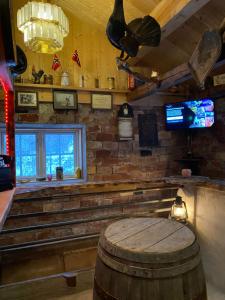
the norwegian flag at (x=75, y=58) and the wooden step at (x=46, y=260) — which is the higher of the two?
the norwegian flag at (x=75, y=58)

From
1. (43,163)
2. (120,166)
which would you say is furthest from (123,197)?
(43,163)

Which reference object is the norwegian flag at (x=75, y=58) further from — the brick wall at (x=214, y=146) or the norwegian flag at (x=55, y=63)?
the brick wall at (x=214, y=146)

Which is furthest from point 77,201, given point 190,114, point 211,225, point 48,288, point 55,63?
point 190,114

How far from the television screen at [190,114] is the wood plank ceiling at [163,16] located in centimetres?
59

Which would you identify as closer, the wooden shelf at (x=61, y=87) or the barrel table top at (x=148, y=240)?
the barrel table top at (x=148, y=240)

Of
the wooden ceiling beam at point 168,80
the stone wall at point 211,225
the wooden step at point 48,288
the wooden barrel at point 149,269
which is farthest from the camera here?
the wooden ceiling beam at point 168,80

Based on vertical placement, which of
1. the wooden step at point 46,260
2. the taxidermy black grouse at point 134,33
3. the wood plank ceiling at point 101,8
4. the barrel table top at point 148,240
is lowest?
the wooden step at point 46,260

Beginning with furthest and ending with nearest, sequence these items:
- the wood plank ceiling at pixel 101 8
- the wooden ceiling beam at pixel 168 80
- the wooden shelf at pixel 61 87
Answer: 1. the wooden shelf at pixel 61 87
2. the wood plank ceiling at pixel 101 8
3. the wooden ceiling beam at pixel 168 80

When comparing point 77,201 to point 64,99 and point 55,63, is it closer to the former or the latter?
point 64,99

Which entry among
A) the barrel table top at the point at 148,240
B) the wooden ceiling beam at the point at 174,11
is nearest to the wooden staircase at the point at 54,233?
the barrel table top at the point at 148,240

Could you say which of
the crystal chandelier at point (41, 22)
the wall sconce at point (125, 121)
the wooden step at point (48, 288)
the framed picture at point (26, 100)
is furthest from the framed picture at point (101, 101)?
the wooden step at point (48, 288)

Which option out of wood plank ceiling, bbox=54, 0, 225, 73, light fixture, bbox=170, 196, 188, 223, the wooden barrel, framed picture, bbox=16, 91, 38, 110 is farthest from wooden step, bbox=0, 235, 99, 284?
wood plank ceiling, bbox=54, 0, 225, 73

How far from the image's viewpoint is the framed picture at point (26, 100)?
2.83m

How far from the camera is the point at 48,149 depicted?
3.17 metres
